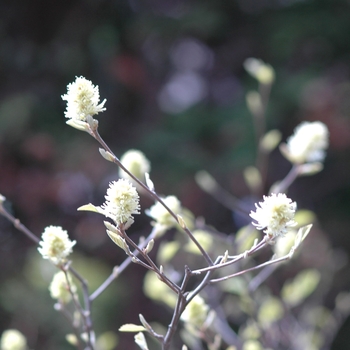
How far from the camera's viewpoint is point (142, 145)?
1.75 m

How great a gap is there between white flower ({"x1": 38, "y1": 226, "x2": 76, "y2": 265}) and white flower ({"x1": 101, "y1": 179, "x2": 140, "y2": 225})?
68mm

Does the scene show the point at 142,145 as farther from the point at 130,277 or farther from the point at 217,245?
the point at 217,245

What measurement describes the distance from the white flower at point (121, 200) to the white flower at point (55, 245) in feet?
0.22

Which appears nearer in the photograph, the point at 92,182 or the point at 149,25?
the point at 92,182

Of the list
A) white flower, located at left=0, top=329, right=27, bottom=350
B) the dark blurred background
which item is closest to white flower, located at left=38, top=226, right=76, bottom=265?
white flower, located at left=0, top=329, right=27, bottom=350

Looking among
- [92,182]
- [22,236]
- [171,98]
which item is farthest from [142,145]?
[22,236]

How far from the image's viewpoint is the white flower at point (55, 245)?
0.41 meters

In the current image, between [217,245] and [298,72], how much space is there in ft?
4.25

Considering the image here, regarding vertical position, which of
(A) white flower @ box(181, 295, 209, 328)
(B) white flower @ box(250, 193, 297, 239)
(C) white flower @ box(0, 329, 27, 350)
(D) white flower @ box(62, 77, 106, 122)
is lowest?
(A) white flower @ box(181, 295, 209, 328)

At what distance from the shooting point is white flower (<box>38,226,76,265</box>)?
1.33ft

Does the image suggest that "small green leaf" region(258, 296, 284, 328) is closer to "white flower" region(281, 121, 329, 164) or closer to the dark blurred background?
"white flower" region(281, 121, 329, 164)

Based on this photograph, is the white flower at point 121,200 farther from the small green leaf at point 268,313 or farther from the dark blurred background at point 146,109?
the dark blurred background at point 146,109

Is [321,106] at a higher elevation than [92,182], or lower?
lower

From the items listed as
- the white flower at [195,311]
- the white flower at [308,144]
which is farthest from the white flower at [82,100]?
the white flower at [308,144]
